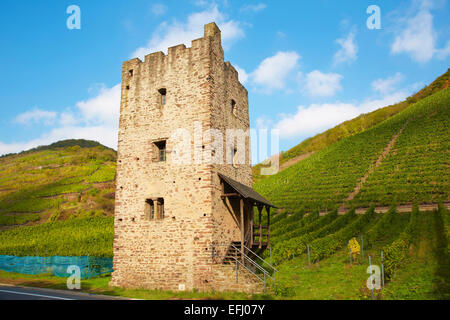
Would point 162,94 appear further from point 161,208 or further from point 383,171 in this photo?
point 383,171

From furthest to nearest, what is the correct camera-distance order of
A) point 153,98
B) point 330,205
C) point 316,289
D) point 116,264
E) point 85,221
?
point 85,221 → point 330,205 → point 153,98 → point 116,264 → point 316,289

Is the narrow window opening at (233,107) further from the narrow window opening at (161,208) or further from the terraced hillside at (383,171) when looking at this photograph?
the terraced hillside at (383,171)

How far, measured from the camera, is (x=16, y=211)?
42.0 meters

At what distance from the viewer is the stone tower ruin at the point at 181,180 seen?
40.9 ft

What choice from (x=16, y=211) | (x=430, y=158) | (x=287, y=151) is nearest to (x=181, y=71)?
(x=430, y=158)

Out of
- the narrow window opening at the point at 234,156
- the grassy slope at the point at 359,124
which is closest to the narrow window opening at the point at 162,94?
the narrow window opening at the point at 234,156

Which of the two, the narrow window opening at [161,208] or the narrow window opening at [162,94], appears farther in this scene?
the narrow window opening at [162,94]

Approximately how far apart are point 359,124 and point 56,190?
237ft

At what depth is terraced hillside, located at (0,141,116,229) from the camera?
1605 inches

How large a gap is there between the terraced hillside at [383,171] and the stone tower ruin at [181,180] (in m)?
19.3

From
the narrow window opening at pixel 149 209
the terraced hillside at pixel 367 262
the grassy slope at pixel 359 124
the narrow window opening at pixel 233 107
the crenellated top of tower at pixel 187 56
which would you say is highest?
the grassy slope at pixel 359 124

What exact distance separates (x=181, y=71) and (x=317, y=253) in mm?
11192

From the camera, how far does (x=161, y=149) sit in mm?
14742

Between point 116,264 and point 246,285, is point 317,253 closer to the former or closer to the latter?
point 246,285
